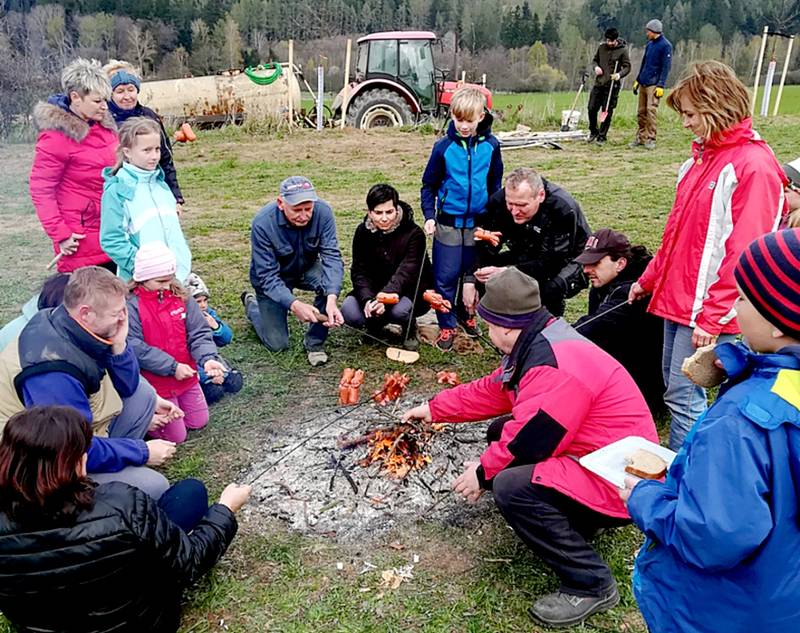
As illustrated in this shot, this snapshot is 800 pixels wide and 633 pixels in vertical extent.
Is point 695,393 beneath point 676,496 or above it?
beneath

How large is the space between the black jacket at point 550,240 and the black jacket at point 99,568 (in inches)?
121

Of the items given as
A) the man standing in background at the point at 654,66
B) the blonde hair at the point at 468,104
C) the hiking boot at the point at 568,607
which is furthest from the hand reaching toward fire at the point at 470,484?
the man standing in background at the point at 654,66

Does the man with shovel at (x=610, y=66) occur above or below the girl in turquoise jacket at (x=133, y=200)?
above

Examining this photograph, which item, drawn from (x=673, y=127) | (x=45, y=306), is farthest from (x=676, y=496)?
(x=673, y=127)

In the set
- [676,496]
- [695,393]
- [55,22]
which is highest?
[55,22]

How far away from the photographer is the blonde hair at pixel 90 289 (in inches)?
106

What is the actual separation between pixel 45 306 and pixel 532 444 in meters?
2.42

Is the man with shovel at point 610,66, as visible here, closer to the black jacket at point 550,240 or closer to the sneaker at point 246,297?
the black jacket at point 550,240

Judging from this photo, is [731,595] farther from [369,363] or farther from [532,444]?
[369,363]

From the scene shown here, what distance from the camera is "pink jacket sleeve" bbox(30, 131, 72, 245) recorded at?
13.9 feet

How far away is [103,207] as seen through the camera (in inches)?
161

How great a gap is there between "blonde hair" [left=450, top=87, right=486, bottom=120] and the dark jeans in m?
3.01

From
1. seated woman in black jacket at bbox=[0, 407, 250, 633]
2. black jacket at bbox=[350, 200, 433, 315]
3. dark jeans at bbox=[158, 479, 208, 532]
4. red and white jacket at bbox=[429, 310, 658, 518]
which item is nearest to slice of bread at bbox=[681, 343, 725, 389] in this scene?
red and white jacket at bbox=[429, 310, 658, 518]

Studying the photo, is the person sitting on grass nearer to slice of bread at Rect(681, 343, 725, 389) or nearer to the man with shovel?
slice of bread at Rect(681, 343, 725, 389)
